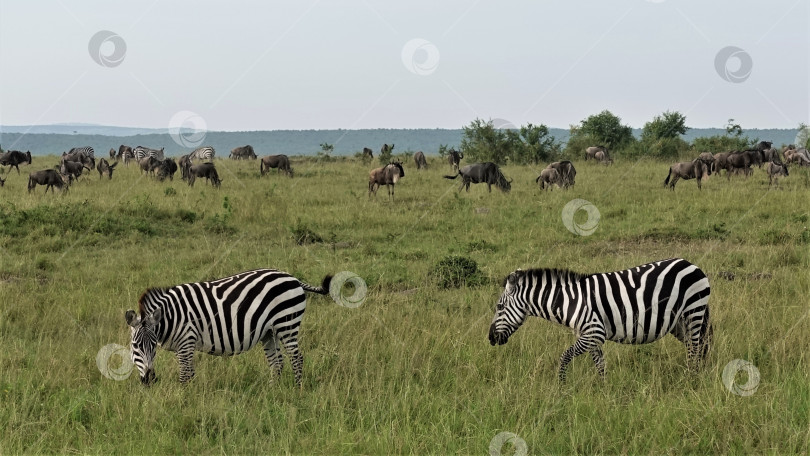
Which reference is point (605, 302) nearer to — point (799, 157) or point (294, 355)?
point (294, 355)

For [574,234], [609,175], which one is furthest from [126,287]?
[609,175]

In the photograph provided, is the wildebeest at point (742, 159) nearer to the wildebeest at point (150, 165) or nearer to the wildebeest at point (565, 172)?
the wildebeest at point (565, 172)

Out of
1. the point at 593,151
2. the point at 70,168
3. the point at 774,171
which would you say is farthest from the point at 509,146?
the point at 70,168

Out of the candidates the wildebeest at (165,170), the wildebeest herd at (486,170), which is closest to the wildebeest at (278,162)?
the wildebeest herd at (486,170)

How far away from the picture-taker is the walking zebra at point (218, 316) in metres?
5.06

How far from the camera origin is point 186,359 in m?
5.26

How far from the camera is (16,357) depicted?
22.0 feet

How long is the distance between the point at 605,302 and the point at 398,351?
2027mm

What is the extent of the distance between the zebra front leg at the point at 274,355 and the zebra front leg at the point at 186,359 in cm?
66

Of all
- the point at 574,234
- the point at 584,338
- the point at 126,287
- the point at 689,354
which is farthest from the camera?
the point at 574,234

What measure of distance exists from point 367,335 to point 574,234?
8.32 m

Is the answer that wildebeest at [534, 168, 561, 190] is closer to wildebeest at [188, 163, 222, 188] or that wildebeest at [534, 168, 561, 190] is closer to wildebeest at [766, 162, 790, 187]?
wildebeest at [766, 162, 790, 187]

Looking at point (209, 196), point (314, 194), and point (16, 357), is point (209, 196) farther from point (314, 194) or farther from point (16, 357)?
point (16, 357)

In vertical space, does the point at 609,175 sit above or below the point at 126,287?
above
